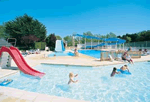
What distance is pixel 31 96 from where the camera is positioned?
308 centimetres

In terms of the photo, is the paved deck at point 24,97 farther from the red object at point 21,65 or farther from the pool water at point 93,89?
the red object at point 21,65

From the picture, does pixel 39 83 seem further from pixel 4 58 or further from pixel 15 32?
pixel 15 32

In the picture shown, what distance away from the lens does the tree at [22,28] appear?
2927 centimetres

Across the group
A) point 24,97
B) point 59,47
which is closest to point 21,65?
point 24,97

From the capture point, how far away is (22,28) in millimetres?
29266

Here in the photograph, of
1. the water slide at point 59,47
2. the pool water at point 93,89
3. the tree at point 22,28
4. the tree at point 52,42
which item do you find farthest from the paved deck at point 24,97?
the tree at point 22,28

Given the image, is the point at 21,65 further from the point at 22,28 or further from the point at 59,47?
the point at 22,28

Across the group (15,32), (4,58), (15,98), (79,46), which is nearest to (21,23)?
(15,32)

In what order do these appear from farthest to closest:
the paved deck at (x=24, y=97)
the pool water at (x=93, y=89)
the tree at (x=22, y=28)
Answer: the tree at (x=22, y=28) < the pool water at (x=93, y=89) < the paved deck at (x=24, y=97)

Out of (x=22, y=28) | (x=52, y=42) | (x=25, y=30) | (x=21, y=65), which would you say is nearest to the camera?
(x=21, y=65)

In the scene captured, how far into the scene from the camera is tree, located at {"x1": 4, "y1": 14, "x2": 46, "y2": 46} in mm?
29266

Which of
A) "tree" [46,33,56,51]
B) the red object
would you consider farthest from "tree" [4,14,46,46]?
the red object

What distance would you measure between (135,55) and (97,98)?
11.1 metres

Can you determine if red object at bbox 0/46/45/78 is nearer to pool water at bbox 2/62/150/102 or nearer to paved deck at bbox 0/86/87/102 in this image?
pool water at bbox 2/62/150/102
